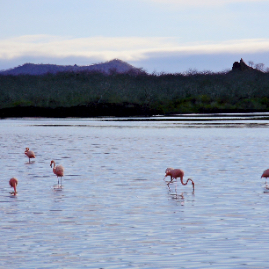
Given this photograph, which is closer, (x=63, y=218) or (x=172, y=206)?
(x=63, y=218)

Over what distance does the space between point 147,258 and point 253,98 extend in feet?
422

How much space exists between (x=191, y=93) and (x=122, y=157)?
109 meters

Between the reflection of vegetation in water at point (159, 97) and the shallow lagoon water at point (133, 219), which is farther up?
the reflection of vegetation in water at point (159, 97)

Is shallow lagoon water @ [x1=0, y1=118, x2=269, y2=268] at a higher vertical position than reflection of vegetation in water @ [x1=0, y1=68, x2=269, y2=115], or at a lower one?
lower

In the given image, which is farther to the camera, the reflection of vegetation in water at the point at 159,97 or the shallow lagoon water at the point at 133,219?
the reflection of vegetation in water at the point at 159,97

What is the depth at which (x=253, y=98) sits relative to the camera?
136000 millimetres

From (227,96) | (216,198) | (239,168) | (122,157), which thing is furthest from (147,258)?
(227,96)

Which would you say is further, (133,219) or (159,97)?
(159,97)

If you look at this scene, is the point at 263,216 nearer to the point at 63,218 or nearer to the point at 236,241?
the point at 236,241

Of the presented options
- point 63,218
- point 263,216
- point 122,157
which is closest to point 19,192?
point 63,218

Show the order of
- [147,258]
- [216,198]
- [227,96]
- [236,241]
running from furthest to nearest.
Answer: [227,96] < [216,198] < [236,241] < [147,258]

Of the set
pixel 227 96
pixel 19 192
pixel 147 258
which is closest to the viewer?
pixel 147 258

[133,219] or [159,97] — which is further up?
[159,97]

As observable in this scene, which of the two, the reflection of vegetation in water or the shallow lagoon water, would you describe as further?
the reflection of vegetation in water
